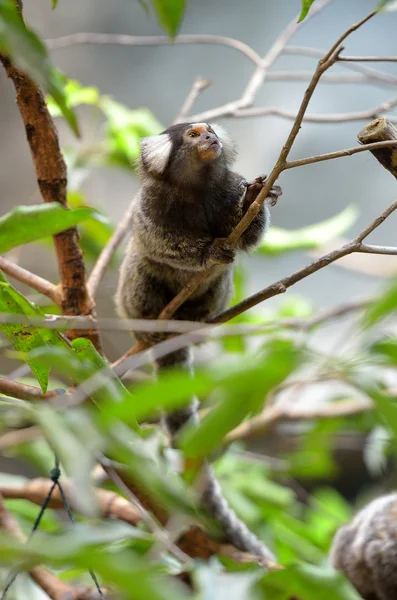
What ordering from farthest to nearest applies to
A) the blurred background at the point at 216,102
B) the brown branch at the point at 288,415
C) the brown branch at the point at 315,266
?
the blurred background at the point at 216,102
the brown branch at the point at 288,415
the brown branch at the point at 315,266

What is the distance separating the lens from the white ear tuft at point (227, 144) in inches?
74.2

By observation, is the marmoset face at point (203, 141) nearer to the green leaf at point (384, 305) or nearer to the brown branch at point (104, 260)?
the brown branch at point (104, 260)

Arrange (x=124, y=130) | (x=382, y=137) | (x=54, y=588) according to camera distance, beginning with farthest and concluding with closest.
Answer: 1. (x=124, y=130)
2. (x=54, y=588)
3. (x=382, y=137)

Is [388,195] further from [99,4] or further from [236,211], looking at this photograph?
[236,211]

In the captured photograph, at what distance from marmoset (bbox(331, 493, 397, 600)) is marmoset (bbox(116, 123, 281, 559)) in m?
0.46

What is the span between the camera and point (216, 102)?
4.31m

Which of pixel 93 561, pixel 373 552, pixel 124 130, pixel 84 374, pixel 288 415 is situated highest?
pixel 124 130

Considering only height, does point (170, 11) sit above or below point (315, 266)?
above

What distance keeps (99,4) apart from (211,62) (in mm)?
854

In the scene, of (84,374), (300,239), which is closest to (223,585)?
(84,374)

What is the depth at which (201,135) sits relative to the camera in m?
1.78

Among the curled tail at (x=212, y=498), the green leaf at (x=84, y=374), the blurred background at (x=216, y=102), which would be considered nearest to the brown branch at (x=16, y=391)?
the green leaf at (x=84, y=374)

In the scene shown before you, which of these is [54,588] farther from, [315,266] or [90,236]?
[90,236]

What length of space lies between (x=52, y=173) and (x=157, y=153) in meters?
0.40
